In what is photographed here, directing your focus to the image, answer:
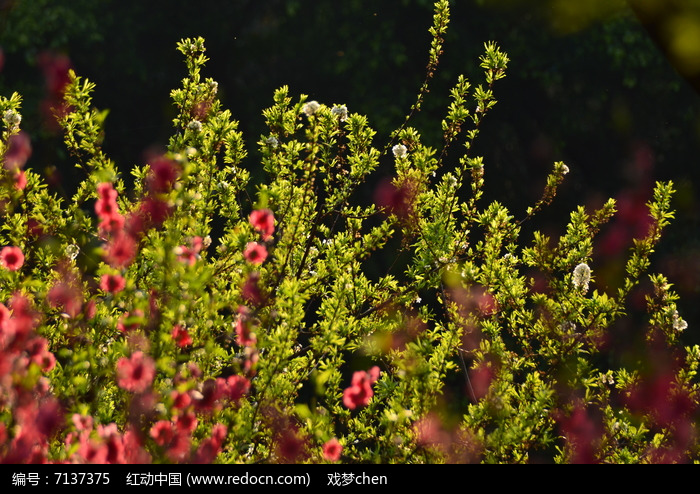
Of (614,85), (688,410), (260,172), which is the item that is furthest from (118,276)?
(614,85)

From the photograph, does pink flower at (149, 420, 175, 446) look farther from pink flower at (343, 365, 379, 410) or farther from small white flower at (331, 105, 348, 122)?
small white flower at (331, 105, 348, 122)

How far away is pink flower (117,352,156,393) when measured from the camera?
2.05 m

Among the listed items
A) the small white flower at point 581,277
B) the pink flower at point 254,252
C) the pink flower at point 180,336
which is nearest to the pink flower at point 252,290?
the pink flower at point 254,252

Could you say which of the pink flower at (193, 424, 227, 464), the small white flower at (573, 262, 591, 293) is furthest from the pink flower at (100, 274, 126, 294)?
the small white flower at (573, 262, 591, 293)

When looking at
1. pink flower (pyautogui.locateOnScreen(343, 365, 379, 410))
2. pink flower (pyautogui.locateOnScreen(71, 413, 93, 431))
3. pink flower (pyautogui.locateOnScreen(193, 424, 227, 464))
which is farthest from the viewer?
pink flower (pyautogui.locateOnScreen(343, 365, 379, 410))

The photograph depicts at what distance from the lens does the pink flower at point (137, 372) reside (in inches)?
80.7

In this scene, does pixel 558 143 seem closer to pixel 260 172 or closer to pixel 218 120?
pixel 260 172

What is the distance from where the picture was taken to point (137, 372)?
2.05m

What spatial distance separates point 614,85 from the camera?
8219 mm

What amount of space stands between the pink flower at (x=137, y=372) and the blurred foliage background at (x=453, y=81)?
584 cm

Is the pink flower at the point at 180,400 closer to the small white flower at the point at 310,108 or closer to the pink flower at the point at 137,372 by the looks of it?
the pink flower at the point at 137,372

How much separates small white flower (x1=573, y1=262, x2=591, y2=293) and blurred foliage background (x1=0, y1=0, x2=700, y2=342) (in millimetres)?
4471

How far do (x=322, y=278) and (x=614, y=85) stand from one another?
19.8 feet

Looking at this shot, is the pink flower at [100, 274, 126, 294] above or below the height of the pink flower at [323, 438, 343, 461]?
above
